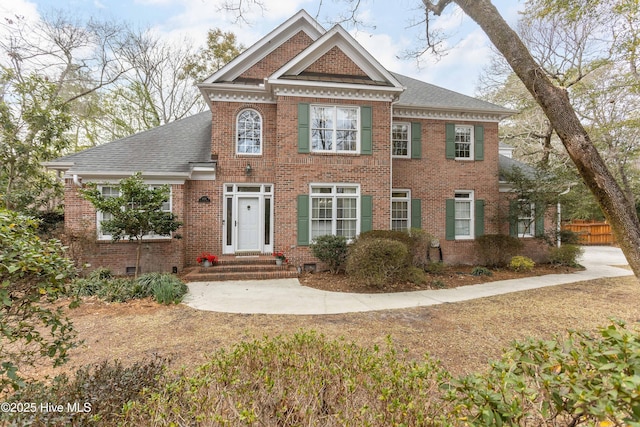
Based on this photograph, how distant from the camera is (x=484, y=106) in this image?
11.2 metres

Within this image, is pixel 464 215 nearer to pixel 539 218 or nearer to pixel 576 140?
pixel 539 218

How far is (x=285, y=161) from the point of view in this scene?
9203mm

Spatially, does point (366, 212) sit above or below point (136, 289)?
above

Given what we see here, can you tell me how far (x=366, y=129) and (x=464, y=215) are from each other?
560 cm

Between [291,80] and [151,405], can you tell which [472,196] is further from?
[151,405]

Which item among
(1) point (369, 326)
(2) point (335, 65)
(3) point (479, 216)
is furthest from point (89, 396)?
(3) point (479, 216)

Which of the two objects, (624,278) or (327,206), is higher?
(327,206)

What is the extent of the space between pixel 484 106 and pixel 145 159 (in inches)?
507

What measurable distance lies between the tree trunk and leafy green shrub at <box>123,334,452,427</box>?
325 centimetres

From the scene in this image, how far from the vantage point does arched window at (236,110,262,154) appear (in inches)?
393

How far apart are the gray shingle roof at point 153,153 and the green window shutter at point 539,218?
12184 mm

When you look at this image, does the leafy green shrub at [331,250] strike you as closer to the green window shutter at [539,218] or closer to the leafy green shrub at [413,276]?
the leafy green shrub at [413,276]

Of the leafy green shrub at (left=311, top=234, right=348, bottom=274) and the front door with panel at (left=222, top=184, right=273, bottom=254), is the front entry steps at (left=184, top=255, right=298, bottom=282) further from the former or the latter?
the leafy green shrub at (left=311, top=234, right=348, bottom=274)

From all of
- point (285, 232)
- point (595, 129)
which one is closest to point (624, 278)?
point (595, 129)
